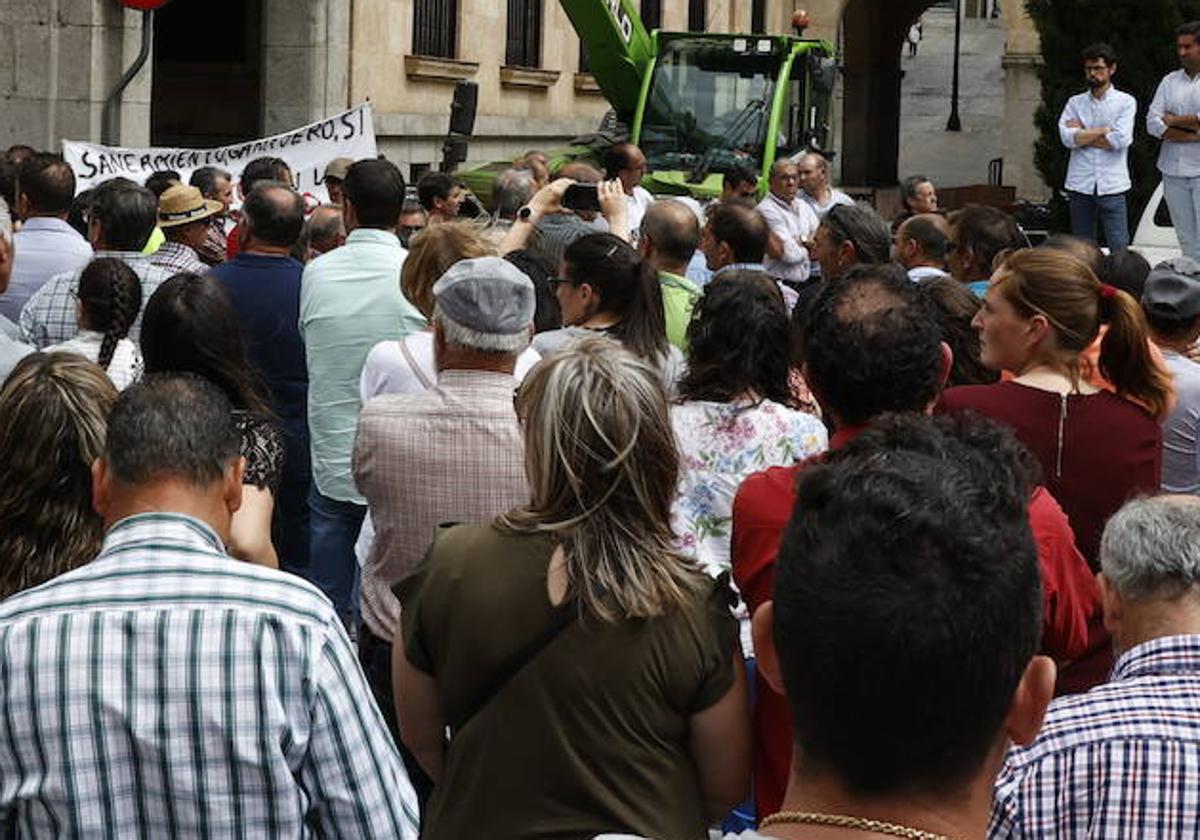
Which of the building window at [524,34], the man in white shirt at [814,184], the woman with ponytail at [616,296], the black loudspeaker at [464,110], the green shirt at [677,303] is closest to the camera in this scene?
the woman with ponytail at [616,296]

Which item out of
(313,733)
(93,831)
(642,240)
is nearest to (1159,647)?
(313,733)

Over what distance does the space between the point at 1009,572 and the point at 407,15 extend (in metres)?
22.7

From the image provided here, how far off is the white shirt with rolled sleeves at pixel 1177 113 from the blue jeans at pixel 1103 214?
3.21 ft

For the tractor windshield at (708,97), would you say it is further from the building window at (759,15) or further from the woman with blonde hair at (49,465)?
the woman with blonde hair at (49,465)

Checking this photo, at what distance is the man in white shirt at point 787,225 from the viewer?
1117 cm

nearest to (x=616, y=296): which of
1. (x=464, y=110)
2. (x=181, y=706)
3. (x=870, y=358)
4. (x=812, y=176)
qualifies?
(x=870, y=358)

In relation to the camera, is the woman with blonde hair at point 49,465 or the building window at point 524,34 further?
the building window at point 524,34

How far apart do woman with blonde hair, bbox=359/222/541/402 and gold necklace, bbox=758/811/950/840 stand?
370 cm

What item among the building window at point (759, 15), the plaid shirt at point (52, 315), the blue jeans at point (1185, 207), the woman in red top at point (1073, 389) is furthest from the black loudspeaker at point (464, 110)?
the building window at point (759, 15)

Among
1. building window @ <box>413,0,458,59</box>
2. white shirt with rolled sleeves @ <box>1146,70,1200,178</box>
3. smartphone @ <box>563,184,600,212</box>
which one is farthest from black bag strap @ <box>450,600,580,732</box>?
building window @ <box>413,0,458,59</box>

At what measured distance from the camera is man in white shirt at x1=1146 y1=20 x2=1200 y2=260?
48.5 feet

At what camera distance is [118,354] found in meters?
6.00

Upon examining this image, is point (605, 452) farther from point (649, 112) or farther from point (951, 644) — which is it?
point (649, 112)

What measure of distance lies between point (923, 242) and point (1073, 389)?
3.35m
